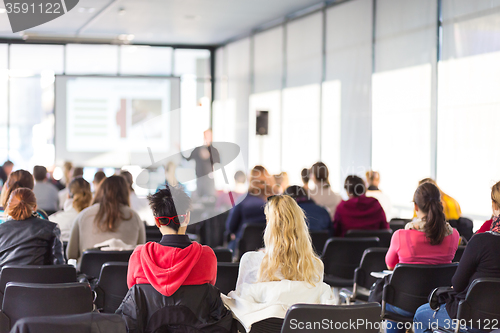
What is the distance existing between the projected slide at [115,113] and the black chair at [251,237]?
6828 millimetres

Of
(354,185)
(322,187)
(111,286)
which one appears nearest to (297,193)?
(354,185)

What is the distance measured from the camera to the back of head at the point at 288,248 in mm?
2432

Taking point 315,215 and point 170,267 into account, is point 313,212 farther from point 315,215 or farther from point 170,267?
point 170,267

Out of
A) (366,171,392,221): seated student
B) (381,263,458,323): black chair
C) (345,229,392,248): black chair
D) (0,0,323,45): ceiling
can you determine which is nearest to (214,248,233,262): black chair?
(381,263,458,323): black chair

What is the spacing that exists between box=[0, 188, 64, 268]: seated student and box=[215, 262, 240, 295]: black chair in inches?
45.6

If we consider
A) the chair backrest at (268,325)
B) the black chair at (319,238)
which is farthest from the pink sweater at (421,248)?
the black chair at (319,238)

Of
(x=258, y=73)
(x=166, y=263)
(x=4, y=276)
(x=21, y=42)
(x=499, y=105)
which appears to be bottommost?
(x=4, y=276)

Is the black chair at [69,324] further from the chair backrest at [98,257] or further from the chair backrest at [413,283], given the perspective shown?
the chair backrest at [413,283]

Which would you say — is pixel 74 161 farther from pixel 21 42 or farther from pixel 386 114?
pixel 386 114

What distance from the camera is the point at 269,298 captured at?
236 centimetres

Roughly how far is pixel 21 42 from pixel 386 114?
30.5 feet

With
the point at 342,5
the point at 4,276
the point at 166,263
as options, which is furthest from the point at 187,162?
the point at 166,263

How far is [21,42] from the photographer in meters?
12.6

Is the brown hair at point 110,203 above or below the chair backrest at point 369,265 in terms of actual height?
above
